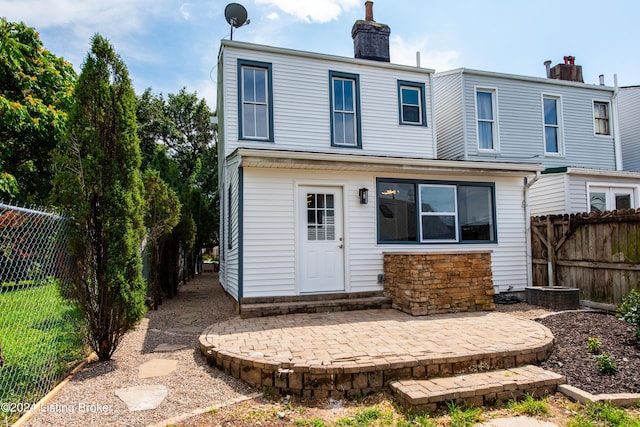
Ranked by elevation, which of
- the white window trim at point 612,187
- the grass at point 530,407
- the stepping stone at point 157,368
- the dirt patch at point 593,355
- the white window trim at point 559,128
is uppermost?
the white window trim at point 559,128

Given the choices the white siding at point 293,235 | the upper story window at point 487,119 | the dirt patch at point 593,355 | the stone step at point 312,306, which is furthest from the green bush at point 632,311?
the upper story window at point 487,119

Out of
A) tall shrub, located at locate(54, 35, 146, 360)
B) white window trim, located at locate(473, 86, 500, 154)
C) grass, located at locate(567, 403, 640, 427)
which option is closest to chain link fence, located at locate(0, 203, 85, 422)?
tall shrub, located at locate(54, 35, 146, 360)

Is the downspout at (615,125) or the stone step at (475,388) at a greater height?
the downspout at (615,125)

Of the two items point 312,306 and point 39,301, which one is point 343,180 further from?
point 39,301

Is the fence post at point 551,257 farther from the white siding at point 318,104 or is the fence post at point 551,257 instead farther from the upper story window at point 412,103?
the upper story window at point 412,103

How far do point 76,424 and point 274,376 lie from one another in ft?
5.43

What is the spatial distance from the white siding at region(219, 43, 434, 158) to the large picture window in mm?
2014

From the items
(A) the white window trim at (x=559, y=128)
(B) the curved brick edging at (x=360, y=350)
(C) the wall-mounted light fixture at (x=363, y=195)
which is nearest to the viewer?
(B) the curved brick edging at (x=360, y=350)

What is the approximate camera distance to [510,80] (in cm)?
1119

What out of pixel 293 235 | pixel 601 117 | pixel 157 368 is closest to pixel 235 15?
pixel 293 235

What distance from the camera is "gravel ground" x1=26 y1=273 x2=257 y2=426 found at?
3078mm

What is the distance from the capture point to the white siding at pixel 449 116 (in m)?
10.8

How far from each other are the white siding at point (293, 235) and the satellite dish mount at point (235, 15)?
5.19 metres

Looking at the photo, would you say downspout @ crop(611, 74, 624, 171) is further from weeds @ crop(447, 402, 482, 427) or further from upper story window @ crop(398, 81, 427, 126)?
weeds @ crop(447, 402, 482, 427)
